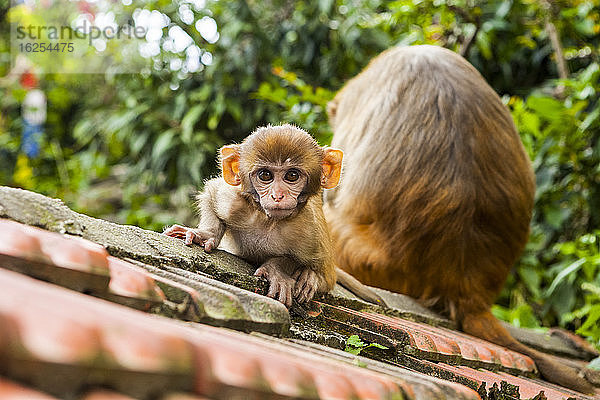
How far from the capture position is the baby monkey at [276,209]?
2.52 meters

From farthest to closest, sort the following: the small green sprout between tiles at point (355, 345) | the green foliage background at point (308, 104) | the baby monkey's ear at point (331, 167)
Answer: the green foliage background at point (308, 104) → the baby monkey's ear at point (331, 167) → the small green sprout between tiles at point (355, 345)

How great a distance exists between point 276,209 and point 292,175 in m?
0.16

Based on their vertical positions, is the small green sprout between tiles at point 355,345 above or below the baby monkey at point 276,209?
below

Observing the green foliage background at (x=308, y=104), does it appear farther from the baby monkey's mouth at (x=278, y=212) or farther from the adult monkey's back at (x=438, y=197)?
the baby monkey's mouth at (x=278, y=212)

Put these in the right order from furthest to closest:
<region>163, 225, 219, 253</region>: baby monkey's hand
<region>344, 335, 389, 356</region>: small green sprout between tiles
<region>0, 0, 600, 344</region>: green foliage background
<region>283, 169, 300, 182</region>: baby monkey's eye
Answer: <region>0, 0, 600, 344</region>: green foliage background < <region>283, 169, 300, 182</region>: baby monkey's eye < <region>163, 225, 219, 253</region>: baby monkey's hand < <region>344, 335, 389, 356</region>: small green sprout between tiles

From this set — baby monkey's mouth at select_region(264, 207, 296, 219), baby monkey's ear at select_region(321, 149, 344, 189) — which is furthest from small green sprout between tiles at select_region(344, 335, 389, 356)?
baby monkey's ear at select_region(321, 149, 344, 189)

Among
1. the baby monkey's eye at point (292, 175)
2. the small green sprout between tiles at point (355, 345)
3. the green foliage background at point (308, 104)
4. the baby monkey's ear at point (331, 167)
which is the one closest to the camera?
the small green sprout between tiles at point (355, 345)

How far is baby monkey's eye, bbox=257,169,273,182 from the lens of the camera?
2.56 m

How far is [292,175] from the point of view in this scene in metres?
2.57

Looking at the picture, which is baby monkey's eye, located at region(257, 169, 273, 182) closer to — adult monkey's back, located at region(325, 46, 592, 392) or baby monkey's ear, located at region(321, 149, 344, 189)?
baby monkey's ear, located at region(321, 149, 344, 189)

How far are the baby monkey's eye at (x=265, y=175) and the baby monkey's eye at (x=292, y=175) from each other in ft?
0.18

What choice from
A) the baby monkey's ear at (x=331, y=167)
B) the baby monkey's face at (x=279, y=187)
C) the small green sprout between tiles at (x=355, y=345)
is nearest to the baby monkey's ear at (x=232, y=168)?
the baby monkey's face at (x=279, y=187)

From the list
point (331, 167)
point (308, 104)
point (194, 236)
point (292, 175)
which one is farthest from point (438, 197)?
point (308, 104)

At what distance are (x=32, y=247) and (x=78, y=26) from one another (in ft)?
31.9
